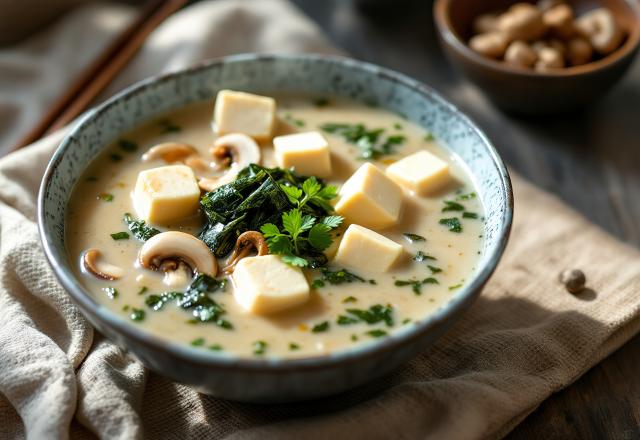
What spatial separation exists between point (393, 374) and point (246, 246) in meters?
0.69

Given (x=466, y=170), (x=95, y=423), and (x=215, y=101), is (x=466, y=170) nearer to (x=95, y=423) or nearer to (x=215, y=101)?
(x=215, y=101)

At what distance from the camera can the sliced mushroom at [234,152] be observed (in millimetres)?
3139

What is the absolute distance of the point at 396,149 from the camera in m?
3.34

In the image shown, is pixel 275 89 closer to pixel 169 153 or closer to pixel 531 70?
pixel 169 153

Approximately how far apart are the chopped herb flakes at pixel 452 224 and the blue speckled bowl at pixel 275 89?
103 mm

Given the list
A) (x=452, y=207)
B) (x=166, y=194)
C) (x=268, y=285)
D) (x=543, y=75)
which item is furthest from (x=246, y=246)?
(x=543, y=75)

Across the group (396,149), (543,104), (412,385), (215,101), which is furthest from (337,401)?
(543,104)

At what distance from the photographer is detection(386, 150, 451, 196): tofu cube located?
3.06 m

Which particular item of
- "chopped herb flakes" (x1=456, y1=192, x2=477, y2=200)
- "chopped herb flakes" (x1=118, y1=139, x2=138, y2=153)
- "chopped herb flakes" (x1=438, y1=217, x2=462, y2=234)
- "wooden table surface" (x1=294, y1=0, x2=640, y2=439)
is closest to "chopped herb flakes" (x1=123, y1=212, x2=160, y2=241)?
"chopped herb flakes" (x1=118, y1=139, x2=138, y2=153)

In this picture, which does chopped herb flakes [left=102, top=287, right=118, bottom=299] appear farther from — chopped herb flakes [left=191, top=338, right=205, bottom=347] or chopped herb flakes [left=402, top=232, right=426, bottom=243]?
chopped herb flakes [left=402, top=232, right=426, bottom=243]

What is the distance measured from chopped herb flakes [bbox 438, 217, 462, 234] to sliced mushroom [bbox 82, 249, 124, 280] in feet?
3.78

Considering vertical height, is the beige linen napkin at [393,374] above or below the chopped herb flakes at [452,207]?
below

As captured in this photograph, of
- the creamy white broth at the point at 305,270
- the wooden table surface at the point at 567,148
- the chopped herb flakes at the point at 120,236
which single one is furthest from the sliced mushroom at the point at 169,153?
the wooden table surface at the point at 567,148

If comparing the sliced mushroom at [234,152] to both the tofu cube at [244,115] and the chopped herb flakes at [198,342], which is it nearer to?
the tofu cube at [244,115]
